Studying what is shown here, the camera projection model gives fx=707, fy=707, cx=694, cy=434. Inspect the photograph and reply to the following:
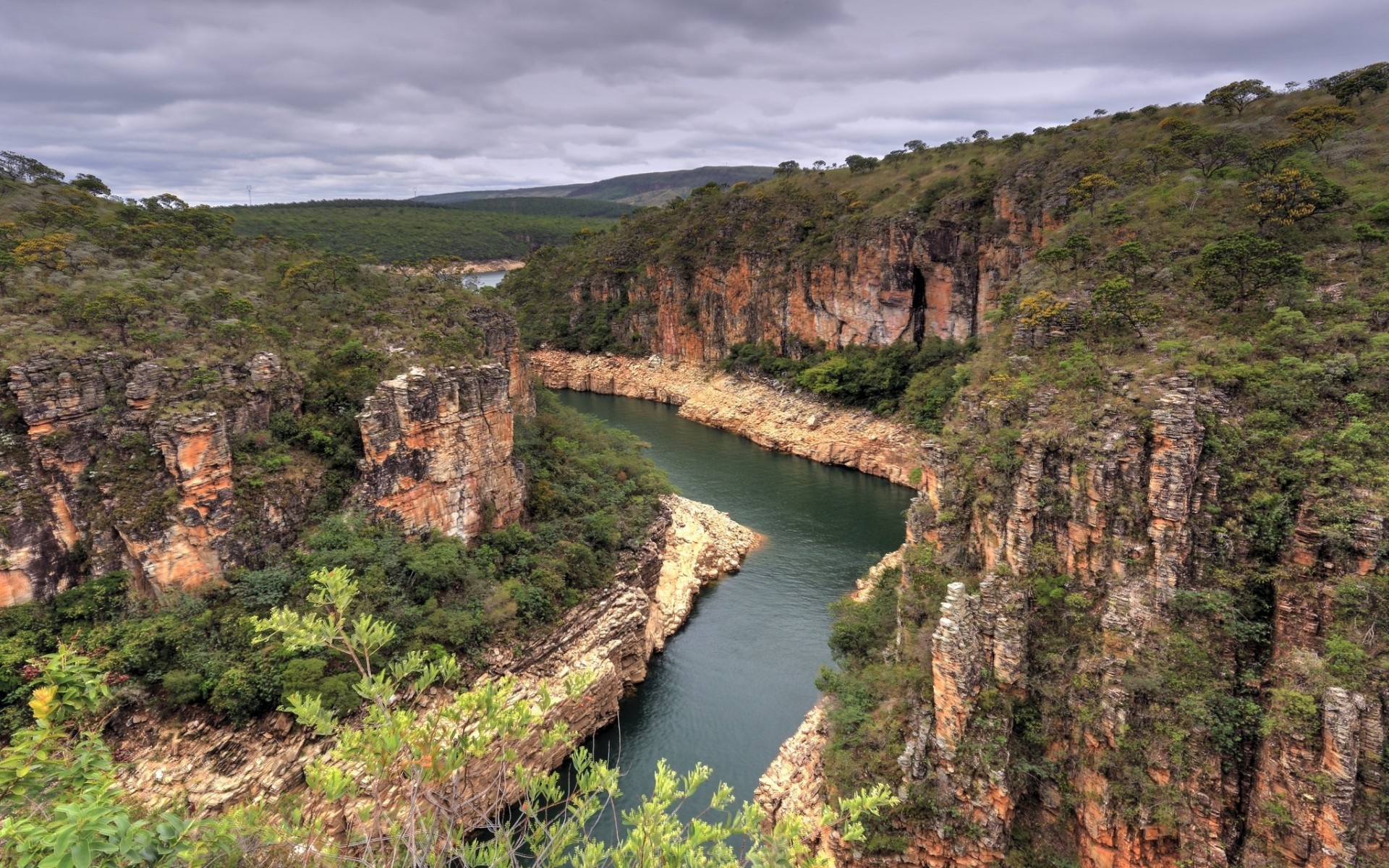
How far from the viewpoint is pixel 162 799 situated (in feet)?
42.4

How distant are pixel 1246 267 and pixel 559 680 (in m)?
19.9

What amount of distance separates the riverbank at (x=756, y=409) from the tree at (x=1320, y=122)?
15.7m

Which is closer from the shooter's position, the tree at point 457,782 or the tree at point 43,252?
the tree at point 457,782

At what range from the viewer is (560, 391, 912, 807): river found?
18.7 m

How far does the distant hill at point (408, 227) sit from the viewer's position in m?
77.2

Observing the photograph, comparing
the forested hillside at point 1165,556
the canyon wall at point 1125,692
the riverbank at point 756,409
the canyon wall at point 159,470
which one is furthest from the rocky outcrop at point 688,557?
the canyon wall at point 159,470

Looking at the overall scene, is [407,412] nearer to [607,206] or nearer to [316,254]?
[316,254]

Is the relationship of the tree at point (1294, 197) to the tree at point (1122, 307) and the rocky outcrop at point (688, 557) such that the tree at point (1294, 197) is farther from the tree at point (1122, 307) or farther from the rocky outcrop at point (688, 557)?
the rocky outcrop at point (688, 557)

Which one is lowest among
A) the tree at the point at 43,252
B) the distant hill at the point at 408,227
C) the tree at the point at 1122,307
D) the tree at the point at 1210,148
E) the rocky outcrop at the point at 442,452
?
the rocky outcrop at the point at 442,452

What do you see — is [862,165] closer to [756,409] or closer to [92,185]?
[756,409]

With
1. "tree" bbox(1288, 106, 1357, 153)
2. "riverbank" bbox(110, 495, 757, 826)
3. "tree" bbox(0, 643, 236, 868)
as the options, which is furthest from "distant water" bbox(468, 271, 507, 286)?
"tree" bbox(0, 643, 236, 868)

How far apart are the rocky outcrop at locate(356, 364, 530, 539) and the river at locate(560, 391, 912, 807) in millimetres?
7245

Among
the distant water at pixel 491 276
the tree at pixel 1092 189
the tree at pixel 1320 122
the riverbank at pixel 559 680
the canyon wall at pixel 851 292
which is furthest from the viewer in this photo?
the distant water at pixel 491 276

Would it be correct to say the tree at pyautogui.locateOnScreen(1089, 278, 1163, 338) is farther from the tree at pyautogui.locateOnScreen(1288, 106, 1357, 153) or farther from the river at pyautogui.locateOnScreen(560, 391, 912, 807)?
the river at pyautogui.locateOnScreen(560, 391, 912, 807)
